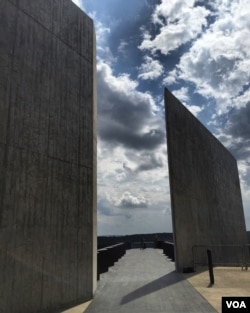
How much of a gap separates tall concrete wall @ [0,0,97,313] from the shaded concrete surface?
3494 mm

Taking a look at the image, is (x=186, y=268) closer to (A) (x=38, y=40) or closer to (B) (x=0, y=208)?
(B) (x=0, y=208)

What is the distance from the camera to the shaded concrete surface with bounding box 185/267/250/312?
8275 mm

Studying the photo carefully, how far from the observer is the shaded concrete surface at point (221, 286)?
8275 millimetres

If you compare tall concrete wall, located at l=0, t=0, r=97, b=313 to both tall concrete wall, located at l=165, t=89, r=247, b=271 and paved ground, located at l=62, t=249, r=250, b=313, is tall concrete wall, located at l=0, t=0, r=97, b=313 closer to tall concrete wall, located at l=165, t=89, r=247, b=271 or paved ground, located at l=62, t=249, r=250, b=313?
paved ground, located at l=62, t=249, r=250, b=313

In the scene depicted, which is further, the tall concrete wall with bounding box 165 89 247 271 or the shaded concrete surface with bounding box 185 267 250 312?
the tall concrete wall with bounding box 165 89 247 271

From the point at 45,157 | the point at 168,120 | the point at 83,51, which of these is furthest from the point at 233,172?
the point at 45,157

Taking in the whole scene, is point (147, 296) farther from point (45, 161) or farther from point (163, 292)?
point (45, 161)

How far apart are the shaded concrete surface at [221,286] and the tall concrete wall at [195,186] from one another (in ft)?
7.39

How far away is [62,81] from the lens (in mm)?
9109


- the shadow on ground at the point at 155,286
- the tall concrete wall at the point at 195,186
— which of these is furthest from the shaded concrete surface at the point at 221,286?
the tall concrete wall at the point at 195,186

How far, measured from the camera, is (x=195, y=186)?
16906 millimetres

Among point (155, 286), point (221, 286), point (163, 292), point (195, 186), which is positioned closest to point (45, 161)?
point (163, 292)

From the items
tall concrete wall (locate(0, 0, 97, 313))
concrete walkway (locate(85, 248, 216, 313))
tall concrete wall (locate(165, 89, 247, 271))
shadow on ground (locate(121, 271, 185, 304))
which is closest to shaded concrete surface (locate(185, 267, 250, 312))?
concrete walkway (locate(85, 248, 216, 313))

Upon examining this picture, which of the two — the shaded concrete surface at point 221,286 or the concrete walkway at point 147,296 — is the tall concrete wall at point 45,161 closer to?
the concrete walkway at point 147,296
